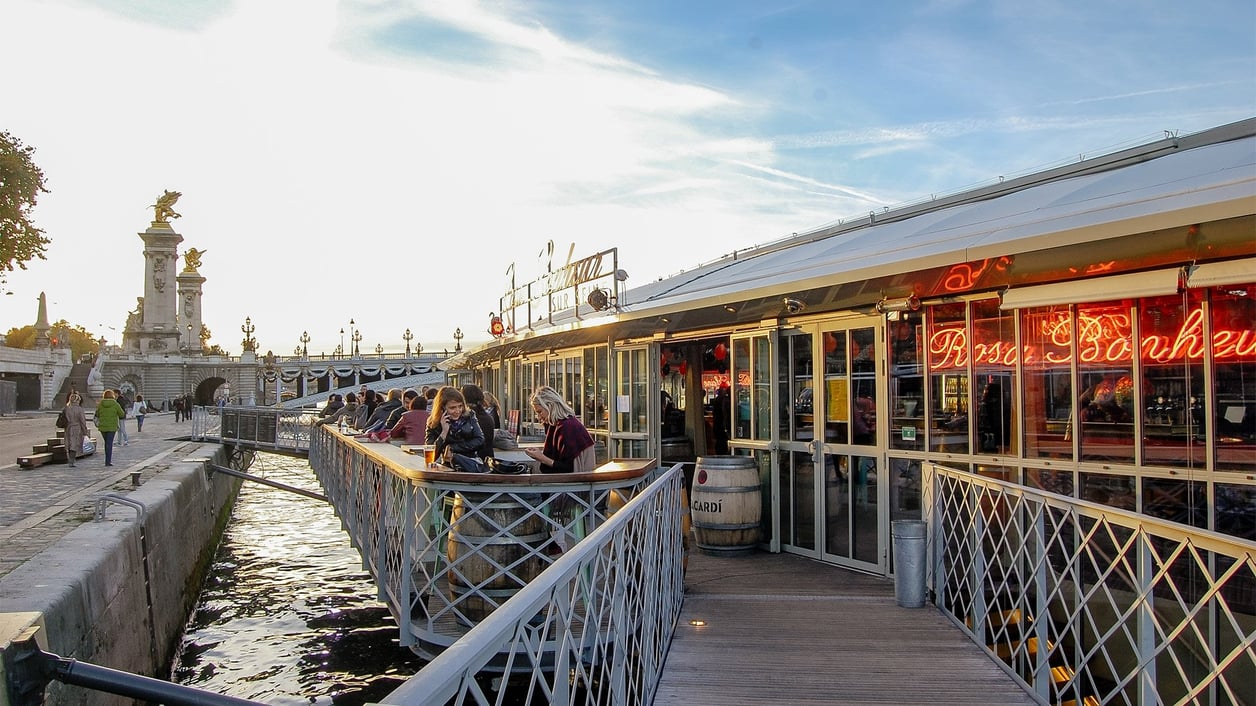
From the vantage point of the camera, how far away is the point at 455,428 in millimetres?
7707

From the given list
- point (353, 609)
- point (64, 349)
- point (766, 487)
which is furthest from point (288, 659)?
point (64, 349)

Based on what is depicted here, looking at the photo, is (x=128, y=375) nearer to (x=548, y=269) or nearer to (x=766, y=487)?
(x=548, y=269)

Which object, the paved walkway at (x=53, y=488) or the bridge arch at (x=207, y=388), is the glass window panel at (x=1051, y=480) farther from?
the bridge arch at (x=207, y=388)

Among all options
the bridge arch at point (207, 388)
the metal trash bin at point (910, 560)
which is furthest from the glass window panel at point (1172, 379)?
the bridge arch at point (207, 388)

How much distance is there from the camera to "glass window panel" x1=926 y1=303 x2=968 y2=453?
824 cm

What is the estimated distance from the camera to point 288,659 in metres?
12.0

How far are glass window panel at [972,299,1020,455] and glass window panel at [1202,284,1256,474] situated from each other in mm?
1726

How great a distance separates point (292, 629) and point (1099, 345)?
37.3 feet

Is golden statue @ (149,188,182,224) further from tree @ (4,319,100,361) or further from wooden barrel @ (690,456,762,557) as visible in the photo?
wooden barrel @ (690,456,762,557)

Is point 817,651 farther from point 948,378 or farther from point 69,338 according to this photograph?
point 69,338

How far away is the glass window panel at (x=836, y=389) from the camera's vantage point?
30.6 feet

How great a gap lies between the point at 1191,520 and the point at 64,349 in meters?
94.1

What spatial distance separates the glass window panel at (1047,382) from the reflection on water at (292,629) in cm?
599

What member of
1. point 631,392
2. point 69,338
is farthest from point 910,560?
point 69,338
